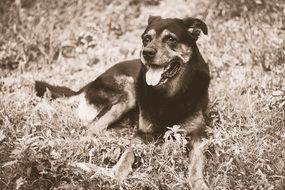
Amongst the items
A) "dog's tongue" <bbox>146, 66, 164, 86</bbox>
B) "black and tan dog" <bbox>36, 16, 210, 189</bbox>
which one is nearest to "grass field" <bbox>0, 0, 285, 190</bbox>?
"black and tan dog" <bbox>36, 16, 210, 189</bbox>

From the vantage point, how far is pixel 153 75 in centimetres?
485

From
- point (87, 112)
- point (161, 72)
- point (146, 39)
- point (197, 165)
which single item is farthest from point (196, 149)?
point (87, 112)

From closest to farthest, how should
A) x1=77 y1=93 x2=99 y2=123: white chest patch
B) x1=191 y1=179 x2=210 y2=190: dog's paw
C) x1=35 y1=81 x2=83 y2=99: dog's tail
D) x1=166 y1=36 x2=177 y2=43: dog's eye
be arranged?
1. x1=191 y1=179 x2=210 y2=190: dog's paw
2. x1=166 y1=36 x2=177 y2=43: dog's eye
3. x1=77 y1=93 x2=99 y2=123: white chest patch
4. x1=35 y1=81 x2=83 y2=99: dog's tail

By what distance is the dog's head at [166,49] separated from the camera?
4723 mm

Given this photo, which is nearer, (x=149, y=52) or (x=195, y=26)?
(x=149, y=52)

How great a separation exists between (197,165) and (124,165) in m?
0.64

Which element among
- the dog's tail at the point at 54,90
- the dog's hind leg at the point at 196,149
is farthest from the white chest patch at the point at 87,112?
the dog's hind leg at the point at 196,149

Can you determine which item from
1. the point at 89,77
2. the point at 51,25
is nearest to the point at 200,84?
the point at 89,77

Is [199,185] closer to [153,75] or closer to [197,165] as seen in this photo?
[197,165]

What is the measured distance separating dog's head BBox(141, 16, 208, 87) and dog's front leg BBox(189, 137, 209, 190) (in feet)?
2.20

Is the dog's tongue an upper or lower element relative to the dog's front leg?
upper

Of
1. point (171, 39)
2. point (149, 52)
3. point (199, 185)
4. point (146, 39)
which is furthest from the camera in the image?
point (146, 39)

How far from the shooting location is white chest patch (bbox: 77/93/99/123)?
5676mm

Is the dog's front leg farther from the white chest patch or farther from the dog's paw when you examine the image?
the white chest patch
